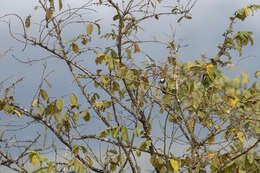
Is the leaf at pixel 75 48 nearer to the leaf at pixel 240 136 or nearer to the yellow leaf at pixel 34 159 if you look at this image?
the yellow leaf at pixel 34 159

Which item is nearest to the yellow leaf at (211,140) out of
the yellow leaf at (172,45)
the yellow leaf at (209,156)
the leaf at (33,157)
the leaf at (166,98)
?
the yellow leaf at (209,156)

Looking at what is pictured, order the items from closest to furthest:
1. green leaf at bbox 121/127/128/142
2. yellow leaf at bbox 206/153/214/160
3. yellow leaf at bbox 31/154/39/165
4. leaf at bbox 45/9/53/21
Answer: yellow leaf at bbox 31/154/39/165 < green leaf at bbox 121/127/128/142 < yellow leaf at bbox 206/153/214/160 < leaf at bbox 45/9/53/21

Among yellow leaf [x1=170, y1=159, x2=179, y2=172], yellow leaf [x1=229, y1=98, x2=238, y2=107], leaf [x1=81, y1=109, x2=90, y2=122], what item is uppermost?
yellow leaf [x1=229, y1=98, x2=238, y2=107]

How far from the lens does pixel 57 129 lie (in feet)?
10.3

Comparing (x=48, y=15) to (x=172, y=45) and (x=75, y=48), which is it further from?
(x=172, y=45)

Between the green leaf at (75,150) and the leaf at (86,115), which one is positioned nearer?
the green leaf at (75,150)

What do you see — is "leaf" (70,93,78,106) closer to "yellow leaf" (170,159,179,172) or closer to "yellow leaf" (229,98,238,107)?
"yellow leaf" (170,159,179,172)

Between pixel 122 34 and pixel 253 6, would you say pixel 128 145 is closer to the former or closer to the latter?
pixel 122 34

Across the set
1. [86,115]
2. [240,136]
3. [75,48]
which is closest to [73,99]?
[86,115]

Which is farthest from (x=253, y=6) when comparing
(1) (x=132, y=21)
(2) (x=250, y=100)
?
(1) (x=132, y=21)

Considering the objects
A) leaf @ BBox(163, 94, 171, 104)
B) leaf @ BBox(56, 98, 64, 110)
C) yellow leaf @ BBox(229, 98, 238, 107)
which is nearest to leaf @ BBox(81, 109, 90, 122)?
leaf @ BBox(56, 98, 64, 110)

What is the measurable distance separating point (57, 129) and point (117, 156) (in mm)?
506

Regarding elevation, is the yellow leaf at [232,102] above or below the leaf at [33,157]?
above

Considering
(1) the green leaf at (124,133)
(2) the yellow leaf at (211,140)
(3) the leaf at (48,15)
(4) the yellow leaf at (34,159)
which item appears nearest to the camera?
(4) the yellow leaf at (34,159)
